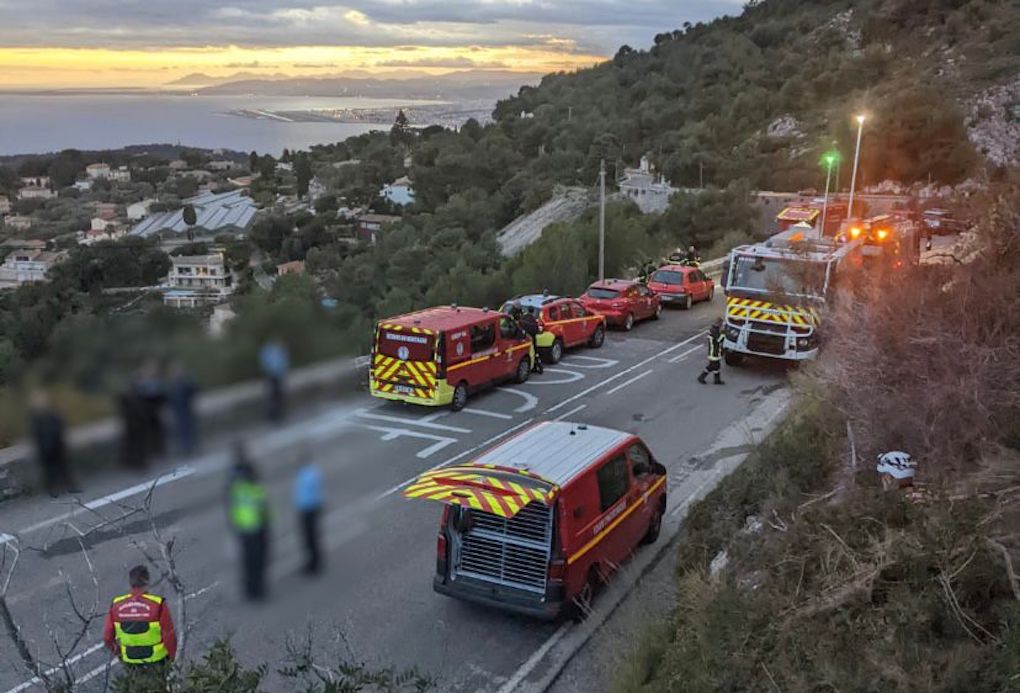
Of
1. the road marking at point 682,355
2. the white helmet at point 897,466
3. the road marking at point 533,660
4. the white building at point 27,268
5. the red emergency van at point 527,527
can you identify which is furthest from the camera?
the road marking at point 682,355

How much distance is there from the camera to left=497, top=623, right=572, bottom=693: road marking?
28.0 ft

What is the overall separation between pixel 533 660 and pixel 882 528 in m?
3.86

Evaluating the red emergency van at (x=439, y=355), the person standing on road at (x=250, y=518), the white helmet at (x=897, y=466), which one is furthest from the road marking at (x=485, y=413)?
the person standing on road at (x=250, y=518)

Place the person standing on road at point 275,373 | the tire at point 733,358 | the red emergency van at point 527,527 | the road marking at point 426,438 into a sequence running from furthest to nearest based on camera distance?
the tire at point 733,358 < the road marking at point 426,438 < the red emergency van at point 527,527 < the person standing on road at point 275,373

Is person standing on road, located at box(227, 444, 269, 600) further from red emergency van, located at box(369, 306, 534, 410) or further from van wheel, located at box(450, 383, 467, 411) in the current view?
van wheel, located at box(450, 383, 467, 411)

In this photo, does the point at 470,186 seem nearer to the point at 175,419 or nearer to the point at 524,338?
the point at 524,338

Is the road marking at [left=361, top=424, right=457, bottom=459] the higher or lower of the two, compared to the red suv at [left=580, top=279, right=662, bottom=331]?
lower

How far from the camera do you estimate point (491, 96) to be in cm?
828

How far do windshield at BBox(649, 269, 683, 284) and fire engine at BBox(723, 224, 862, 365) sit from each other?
7295 millimetres

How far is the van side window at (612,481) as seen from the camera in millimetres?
9961

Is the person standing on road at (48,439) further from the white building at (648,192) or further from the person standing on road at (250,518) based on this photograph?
the white building at (648,192)

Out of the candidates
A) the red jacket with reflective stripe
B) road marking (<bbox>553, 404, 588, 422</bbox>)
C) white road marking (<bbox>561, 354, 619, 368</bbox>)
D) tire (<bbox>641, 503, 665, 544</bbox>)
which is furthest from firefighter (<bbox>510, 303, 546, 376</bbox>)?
the red jacket with reflective stripe

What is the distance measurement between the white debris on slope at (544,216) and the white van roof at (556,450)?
3671 cm

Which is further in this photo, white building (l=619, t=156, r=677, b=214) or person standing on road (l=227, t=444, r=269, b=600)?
white building (l=619, t=156, r=677, b=214)
